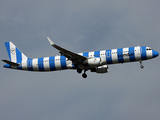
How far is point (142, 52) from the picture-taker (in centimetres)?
4719

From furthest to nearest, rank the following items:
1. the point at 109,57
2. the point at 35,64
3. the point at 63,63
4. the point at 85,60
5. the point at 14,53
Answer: the point at 14,53
the point at 35,64
the point at 63,63
the point at 85,60
the point at 109,57

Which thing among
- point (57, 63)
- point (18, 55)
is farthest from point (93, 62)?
point (18, 55)

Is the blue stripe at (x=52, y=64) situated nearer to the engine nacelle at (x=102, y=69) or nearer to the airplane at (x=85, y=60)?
the airplane at (x=85, y=60)

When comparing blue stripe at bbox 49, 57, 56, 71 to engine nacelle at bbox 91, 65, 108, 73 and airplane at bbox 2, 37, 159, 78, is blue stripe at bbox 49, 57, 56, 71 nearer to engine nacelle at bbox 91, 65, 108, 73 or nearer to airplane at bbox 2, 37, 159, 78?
airplane at bbox 2, 37, 159, 78

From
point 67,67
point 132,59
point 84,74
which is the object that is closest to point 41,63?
point 67,67

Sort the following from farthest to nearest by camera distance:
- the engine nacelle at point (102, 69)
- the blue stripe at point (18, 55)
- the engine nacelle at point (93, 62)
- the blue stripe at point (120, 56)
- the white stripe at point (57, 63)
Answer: the blue stripe at point (18, 55)
the white stripe at point (57, 63)
the engine nacelle at point (102, 69)
the blue stripe at point (120, 56)
the engine nacelle at point (93, 62)

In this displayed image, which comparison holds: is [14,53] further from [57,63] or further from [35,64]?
[57,63]

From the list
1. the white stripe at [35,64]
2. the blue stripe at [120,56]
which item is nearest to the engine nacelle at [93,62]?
the blue stripe at [120,56]

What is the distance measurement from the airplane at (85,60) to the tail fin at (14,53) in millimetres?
587

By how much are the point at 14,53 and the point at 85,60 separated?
1722cm

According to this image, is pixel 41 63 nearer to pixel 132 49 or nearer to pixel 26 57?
pixel 26 57

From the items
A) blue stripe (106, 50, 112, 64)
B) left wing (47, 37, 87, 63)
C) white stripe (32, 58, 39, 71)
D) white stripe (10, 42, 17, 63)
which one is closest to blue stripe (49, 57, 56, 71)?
white stripe (32, 58, 39, 71)

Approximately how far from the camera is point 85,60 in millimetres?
48344

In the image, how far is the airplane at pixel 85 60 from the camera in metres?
47.2
